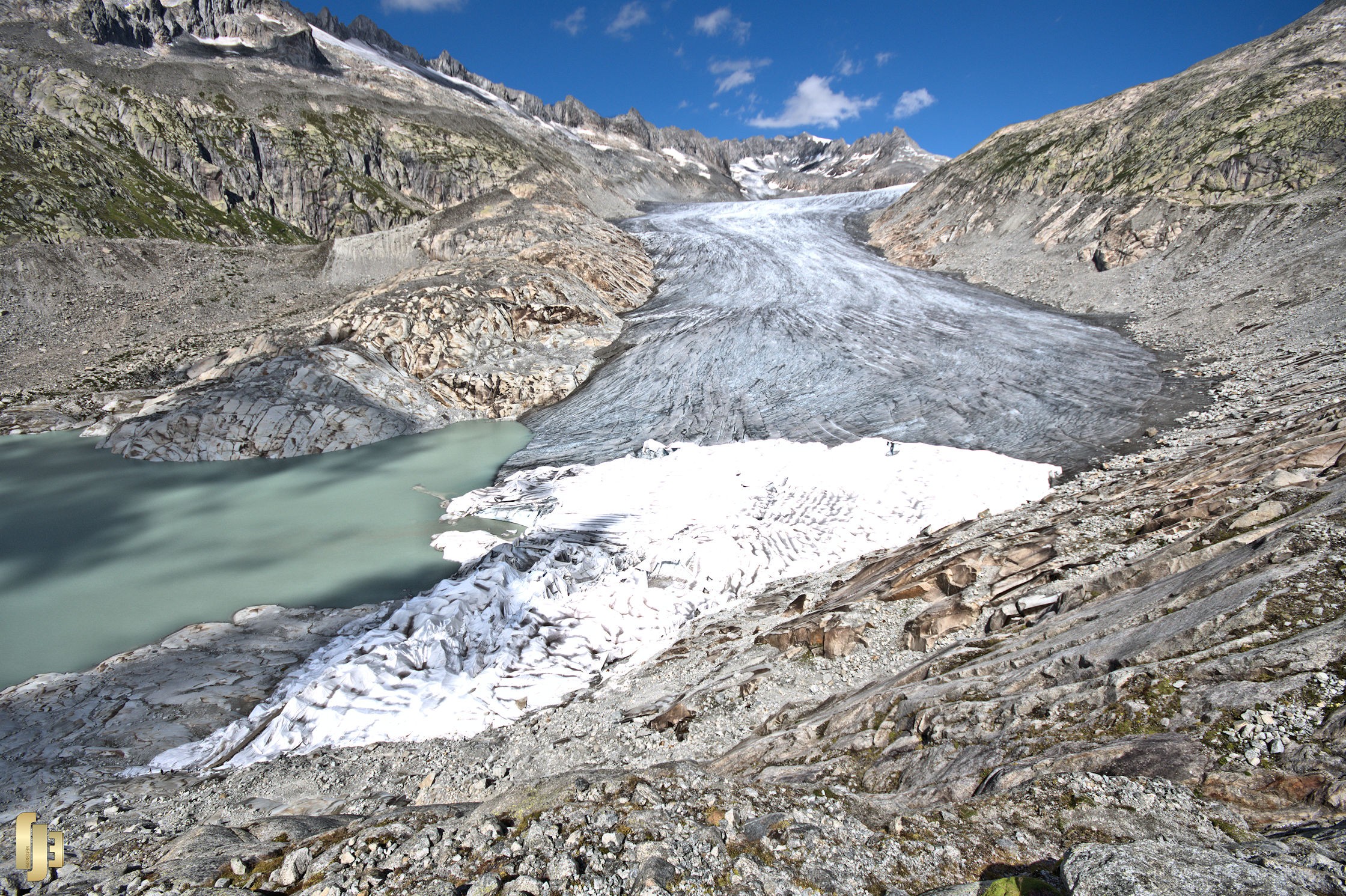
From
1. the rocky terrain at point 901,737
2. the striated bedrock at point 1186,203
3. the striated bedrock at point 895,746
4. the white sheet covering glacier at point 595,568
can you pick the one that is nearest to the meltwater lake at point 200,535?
the rocky terrain at point 901,737

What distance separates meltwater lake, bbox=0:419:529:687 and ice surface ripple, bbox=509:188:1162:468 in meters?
2.79

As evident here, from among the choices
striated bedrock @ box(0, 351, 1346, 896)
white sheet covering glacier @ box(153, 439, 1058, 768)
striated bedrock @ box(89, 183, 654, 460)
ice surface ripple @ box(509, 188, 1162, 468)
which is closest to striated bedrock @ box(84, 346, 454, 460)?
striated bedrock @ box(89, 183, 654, 460)

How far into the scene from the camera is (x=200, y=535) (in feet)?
38.0

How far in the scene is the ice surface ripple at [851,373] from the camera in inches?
506

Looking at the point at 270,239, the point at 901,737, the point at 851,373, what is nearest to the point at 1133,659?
the point at 901,737

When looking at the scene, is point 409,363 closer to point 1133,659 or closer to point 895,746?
point 895,746

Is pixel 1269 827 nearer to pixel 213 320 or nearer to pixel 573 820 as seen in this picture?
pixel 573 820

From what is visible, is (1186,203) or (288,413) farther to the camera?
(1186,203)

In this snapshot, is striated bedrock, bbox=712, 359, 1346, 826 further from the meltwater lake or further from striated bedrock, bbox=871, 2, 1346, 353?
striated bedrock, bbox=871, 2, 1346, 353

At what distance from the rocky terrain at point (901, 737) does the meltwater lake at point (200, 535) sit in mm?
1117

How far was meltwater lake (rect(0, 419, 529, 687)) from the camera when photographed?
921 cm

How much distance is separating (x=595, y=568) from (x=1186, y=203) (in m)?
21.2

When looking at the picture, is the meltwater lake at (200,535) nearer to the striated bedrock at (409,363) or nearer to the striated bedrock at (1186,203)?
the striated bedrock at (409,363)

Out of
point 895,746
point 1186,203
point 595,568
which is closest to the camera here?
point 895,746
